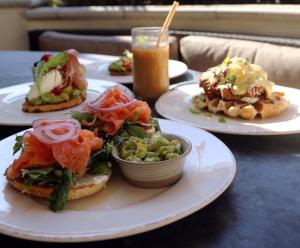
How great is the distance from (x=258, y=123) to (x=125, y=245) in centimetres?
83

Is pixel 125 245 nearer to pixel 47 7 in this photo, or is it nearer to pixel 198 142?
pixel 198 142

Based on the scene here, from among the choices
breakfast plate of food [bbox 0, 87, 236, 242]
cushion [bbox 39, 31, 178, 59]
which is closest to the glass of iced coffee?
breakfast plate of food [bbox 0, 87, 236, 242]

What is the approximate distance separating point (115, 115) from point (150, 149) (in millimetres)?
215

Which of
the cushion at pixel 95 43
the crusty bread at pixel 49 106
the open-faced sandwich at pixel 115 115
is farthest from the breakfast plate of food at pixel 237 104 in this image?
the cushion at pixel 95 43

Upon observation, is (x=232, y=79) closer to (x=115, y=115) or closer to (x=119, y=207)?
(x=115, y=115)

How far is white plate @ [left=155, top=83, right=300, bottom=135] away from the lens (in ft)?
4.78

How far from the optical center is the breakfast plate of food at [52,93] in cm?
184

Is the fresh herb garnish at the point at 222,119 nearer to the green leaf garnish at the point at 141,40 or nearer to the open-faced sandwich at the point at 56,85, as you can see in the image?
the green leaf garnish at the point at 141,40

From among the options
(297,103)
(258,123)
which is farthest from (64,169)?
(297,103)

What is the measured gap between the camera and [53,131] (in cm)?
111

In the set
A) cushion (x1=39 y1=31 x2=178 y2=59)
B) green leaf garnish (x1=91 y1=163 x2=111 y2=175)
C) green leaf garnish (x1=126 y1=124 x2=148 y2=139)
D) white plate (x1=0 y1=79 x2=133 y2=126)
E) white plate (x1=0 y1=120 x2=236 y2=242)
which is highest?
green leaf garnish (x1=126 y1=124 x2=148 y2=139)

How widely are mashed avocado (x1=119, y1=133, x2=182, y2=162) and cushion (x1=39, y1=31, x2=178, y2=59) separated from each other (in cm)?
270

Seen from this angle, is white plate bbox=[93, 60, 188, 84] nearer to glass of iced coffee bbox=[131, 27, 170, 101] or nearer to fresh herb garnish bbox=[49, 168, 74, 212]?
glass of iced coffee bbox=[131, 27, 170, 101]

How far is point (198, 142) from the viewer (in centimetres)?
133
